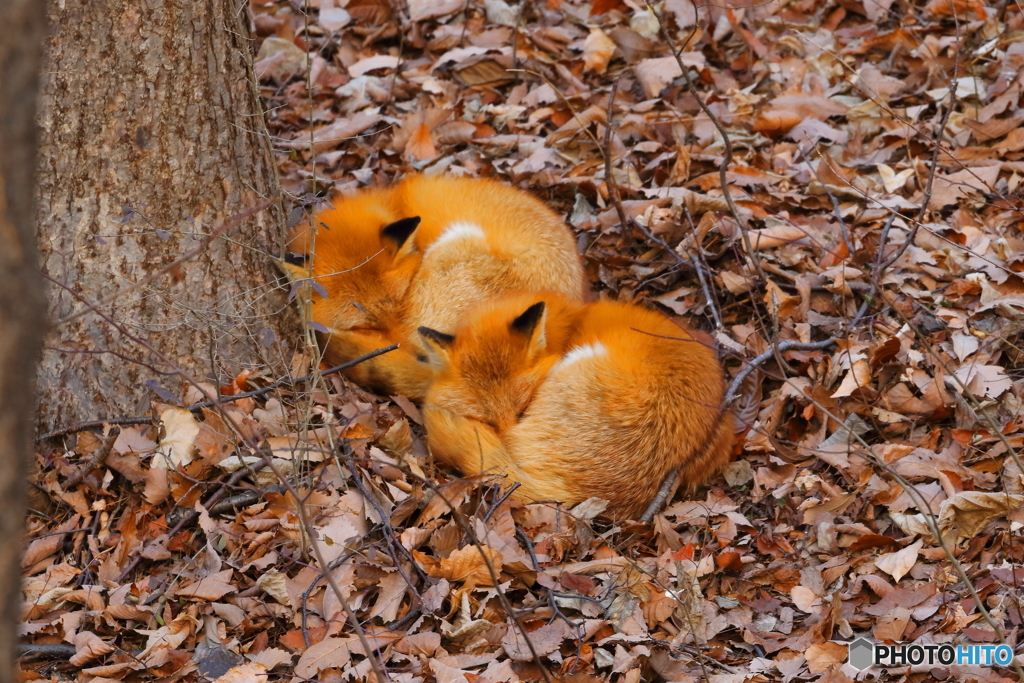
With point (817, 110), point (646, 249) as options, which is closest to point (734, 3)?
point (817, 110)

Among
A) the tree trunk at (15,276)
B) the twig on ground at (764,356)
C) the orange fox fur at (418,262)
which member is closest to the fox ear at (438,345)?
the orange fox fur at (418,262)

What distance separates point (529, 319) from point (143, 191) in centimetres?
190

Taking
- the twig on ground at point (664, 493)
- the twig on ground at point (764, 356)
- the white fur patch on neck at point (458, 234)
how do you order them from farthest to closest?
the white fur patch on neck at point (458, 234) → the twig on ground at point (764, 356) → the twig on ground at point (664, 493)

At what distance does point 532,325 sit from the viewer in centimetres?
371

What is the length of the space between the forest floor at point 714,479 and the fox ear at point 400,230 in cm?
80

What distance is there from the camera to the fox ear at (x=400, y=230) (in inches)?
167

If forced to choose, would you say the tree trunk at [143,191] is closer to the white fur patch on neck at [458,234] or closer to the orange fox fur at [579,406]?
the orange fox fur at [579,406]

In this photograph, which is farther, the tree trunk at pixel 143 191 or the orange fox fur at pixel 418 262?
the orange fox fur at pixel 418 262

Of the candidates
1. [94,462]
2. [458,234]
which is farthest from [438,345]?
[94,462]

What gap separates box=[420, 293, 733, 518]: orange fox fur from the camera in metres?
3.51

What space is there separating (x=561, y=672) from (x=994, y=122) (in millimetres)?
4783

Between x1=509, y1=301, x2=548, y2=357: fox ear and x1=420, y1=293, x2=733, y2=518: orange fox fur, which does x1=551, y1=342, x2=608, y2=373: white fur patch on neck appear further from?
x1=509, y1=301, x2=548, y2=357: fox ear

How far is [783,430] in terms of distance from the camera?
4.04 metres

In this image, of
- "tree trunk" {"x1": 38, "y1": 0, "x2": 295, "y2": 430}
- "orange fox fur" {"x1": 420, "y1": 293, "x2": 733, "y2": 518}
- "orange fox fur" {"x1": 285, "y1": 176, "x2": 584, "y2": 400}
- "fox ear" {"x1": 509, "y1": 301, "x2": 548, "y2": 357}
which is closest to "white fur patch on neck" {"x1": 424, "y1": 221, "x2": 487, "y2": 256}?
"orange fox fur" {"x1": 285, "y1": 176, "x2": 584, "y2": 400}
